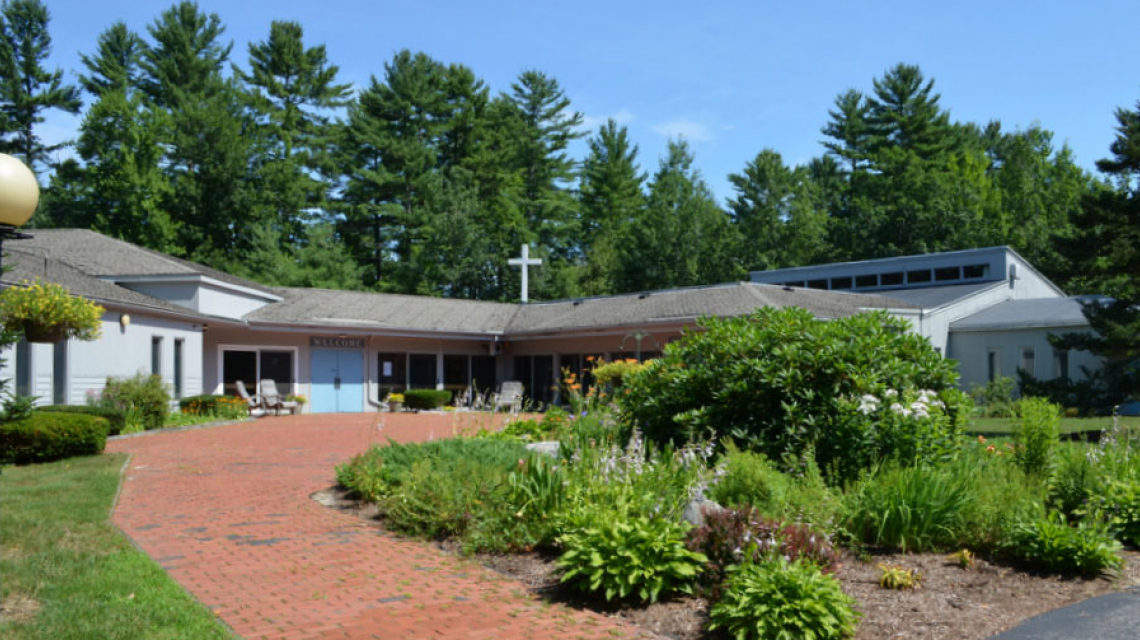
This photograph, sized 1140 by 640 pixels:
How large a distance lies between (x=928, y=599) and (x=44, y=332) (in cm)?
1304

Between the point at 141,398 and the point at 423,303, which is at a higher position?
the point at 423,303

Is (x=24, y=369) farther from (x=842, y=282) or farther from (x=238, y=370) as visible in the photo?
(x=842, y=282)

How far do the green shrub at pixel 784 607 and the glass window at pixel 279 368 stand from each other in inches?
940

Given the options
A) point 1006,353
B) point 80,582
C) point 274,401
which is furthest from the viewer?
point 1006,353

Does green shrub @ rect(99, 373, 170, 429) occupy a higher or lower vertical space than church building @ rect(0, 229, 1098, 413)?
lower

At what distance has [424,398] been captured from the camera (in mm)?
27953

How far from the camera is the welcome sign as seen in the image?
2781 centimetres

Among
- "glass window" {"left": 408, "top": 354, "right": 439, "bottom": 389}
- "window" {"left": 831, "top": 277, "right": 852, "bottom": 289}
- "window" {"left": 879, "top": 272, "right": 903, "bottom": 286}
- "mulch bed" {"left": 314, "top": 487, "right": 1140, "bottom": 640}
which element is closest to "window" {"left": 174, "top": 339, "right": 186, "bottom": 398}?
"glass window" {"left": 408, "top": 354, "right": 439, "bottom": 389}

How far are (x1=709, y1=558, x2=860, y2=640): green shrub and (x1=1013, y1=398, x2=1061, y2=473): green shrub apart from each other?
3930 millimetres

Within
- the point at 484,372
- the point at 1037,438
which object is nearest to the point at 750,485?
the point at 1037,438

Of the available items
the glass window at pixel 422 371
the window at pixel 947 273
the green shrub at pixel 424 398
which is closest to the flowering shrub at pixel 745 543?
the green shrub at pixel 424 398

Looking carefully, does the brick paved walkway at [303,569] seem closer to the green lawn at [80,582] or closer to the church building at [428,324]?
the green lawn at [80,582]

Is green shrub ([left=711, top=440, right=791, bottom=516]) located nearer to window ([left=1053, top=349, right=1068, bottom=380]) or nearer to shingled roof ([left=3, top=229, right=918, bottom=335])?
shingled roof ([left=3, top=229, right=918, bottom=335])

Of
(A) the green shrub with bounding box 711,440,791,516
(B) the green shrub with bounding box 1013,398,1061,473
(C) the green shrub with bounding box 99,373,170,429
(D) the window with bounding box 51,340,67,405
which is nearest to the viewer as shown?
(A) the green shrub with bounding box 711,440,791,516
